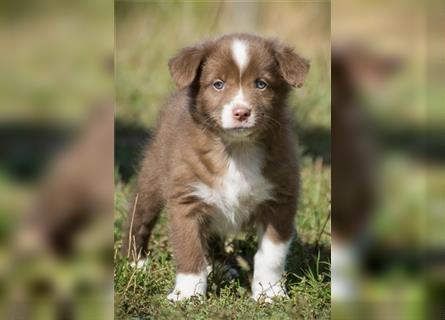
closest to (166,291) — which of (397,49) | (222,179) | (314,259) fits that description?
(222,179)

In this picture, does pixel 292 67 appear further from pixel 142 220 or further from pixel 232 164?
pixel 142 220

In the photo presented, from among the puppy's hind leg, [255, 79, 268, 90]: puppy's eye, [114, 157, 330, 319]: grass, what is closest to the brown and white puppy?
[255, 79, 268, 90]: puppy's eye

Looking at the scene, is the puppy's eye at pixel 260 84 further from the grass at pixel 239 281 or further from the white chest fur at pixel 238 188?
the grass at pixel 239 281

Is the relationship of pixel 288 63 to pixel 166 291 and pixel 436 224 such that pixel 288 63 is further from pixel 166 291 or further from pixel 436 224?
pixel 436 224

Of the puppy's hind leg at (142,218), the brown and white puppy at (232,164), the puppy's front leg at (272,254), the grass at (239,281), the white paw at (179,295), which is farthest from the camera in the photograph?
the puppy's hind leg at (142,218)

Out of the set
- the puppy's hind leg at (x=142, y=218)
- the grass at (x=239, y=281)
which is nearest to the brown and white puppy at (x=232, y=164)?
the grass at (x=239, y=281)

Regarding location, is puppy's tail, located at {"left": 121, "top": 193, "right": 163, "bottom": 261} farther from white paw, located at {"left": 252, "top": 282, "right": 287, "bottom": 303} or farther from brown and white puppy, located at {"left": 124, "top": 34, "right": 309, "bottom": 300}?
white paw, located at {"left": 252, "top": 282, "right": 287, "bottom": 303}
